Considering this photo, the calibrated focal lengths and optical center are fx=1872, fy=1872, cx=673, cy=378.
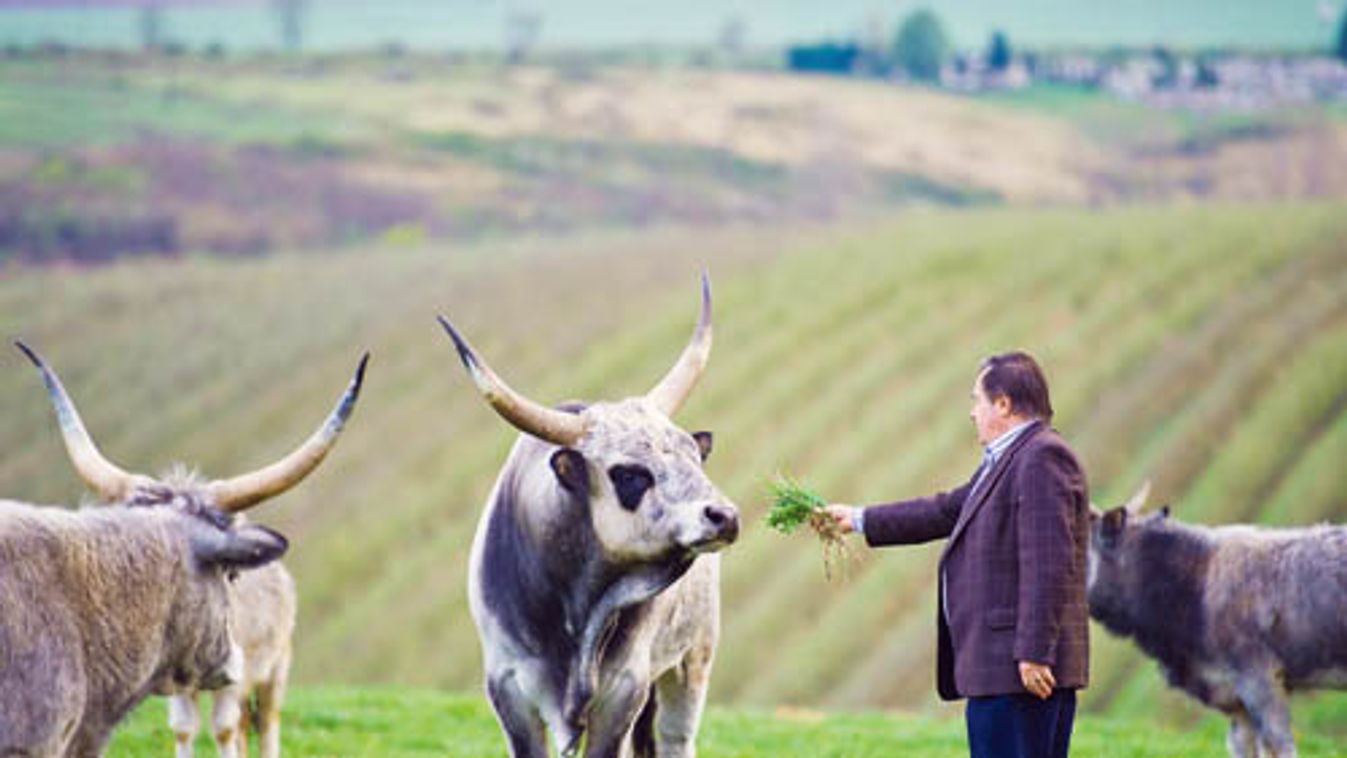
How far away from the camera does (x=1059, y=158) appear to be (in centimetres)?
4662

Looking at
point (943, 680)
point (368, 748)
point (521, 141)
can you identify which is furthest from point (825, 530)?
point (521, 141)

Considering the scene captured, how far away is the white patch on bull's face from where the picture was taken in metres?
8.75

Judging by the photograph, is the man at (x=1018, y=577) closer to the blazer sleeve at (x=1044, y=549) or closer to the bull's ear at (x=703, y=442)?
the blazer sleeve at (x=1044, y=549)

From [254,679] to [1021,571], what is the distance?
731cm

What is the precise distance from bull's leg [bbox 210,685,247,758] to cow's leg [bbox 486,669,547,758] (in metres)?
3.93

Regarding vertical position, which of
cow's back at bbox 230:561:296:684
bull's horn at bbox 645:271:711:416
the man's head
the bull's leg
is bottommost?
the bull's leg

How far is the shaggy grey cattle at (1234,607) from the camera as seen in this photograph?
45.6ft

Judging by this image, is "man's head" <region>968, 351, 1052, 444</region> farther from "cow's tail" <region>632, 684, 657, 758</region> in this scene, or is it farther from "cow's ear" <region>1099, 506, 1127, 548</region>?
"cow's ear" <region>1099, 506, 1127, 548</region>

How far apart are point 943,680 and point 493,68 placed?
44.2m

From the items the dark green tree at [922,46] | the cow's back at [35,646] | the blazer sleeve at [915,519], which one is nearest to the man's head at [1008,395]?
the blazer sleeve at [915,519]

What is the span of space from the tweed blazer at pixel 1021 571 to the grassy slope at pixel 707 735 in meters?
6.67

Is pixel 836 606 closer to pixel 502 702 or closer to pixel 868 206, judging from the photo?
pixel 868 206

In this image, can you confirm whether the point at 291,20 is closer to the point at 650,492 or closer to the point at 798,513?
the point at 798,513

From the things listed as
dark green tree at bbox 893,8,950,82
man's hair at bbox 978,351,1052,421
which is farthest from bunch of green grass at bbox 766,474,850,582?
dark green tree at bbox 893,8,950,82
